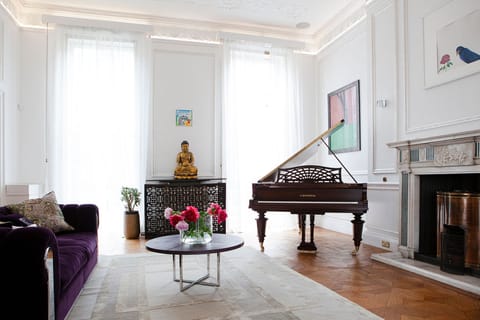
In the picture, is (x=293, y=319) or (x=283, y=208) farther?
(x=283, y=208)

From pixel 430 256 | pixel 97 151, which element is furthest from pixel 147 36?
pixel 430 256

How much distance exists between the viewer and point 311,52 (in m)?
6.92

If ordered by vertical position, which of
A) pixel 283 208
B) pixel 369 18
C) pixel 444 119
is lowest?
pixel 283 208

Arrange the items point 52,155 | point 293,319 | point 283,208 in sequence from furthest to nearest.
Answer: point 52,155
point 283,208
point 293,319

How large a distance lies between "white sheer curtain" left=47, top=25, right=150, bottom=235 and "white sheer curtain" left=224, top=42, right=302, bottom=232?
58.8 inches

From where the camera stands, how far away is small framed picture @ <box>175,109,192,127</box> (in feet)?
20.2

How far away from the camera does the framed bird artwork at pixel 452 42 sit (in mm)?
3434

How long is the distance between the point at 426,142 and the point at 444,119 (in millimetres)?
343

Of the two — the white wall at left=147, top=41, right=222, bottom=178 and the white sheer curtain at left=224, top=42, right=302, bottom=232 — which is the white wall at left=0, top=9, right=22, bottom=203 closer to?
the white wall at left=147, top=41, right=222, bottom=178

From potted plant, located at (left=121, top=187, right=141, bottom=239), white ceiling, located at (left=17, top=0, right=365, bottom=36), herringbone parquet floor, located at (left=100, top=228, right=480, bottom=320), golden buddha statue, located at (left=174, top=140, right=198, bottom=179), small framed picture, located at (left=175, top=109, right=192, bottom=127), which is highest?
white ceiling, located at (left=17, top=0, right=365, bottom=36)

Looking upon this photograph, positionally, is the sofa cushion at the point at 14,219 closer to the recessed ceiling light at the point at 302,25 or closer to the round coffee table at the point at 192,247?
the round coffee table at the point at 192,247

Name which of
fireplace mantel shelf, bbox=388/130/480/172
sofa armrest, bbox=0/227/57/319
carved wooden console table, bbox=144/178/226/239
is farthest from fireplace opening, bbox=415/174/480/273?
sofa armrest, bbox=0/227/57/319

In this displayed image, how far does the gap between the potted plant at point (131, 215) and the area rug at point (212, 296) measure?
1773 mm

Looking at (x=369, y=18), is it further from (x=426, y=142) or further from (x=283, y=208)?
(x=283, y=208)
